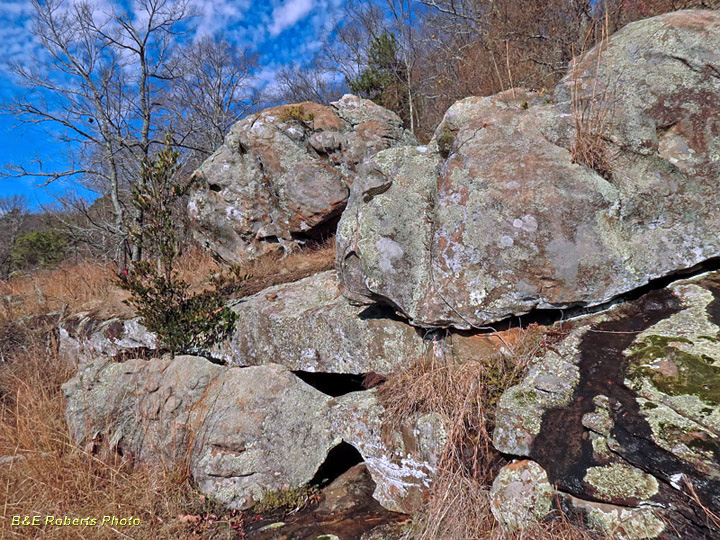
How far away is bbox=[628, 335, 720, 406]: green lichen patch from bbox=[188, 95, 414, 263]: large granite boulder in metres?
4.02

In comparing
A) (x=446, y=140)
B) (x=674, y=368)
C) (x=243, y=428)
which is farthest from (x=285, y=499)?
Answer: (x=446, y=140)

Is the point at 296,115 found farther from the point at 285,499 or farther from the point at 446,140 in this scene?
the point at 285,499

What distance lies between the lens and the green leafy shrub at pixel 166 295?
13.5ft

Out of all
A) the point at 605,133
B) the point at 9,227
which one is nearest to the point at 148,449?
the point at 605,133

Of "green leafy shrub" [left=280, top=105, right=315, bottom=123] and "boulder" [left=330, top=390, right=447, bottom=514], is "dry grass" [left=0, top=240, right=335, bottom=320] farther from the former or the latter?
"boulder" [left=330, top=390, right=447, bottom=514]

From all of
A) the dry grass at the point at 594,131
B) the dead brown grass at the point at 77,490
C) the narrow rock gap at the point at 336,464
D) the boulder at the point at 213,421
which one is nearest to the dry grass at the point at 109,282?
the boulder at the point at 213,421

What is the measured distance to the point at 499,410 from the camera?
6.98 feet

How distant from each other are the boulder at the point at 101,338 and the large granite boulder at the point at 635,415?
13.2 feet

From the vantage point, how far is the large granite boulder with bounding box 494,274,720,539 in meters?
1.59

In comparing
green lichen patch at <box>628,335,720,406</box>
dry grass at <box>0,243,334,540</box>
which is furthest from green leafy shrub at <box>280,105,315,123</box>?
green lichen patch at <box>628,335,720,406</box>

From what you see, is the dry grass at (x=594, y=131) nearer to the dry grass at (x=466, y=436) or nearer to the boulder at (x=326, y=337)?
the dry grass at (x=466, y=436)

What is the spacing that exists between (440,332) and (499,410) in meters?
0.85

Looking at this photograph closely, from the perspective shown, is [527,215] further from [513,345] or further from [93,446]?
[93,446]

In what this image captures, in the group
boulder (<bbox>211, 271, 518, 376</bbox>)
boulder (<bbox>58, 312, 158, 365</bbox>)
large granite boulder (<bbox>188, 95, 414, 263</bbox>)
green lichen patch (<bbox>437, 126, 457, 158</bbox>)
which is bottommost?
boulder (<bbox>211, 271, 518, 376</bbox>)
